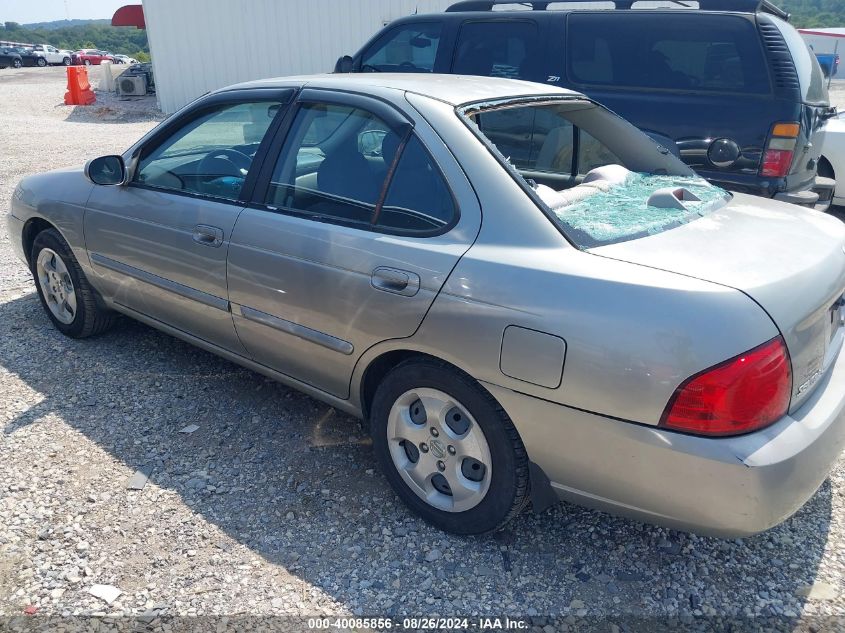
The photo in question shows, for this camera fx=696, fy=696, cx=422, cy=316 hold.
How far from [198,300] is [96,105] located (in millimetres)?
18524

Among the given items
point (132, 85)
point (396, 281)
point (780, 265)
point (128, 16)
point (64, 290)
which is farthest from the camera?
point (128, 16)

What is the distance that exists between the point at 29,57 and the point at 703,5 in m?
44.6

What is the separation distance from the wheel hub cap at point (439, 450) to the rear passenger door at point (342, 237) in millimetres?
291

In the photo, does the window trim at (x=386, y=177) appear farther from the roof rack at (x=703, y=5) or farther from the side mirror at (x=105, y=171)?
the roof rack at (x=703, y=5)

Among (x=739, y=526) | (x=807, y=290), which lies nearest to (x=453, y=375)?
(x=739, y=526)

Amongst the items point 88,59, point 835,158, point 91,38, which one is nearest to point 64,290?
point 835,158

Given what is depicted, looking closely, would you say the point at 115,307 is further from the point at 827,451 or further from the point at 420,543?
the point at 827,451

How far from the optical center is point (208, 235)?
322 centimetres

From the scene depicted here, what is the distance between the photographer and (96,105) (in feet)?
62.8

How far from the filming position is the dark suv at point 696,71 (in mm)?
5020

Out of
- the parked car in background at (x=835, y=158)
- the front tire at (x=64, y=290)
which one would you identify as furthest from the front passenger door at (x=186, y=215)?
the parked car in background at (x=835, y=158)

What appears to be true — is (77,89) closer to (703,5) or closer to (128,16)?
(128,16)

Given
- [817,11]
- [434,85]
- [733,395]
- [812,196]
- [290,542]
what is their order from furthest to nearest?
[817,11] → [812,196] → [434,85] → [290,542] → [733,395]

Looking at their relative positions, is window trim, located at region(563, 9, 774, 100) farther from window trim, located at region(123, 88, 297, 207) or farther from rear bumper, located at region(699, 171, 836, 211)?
window trim, located at region(123, 88, 297, 207)
